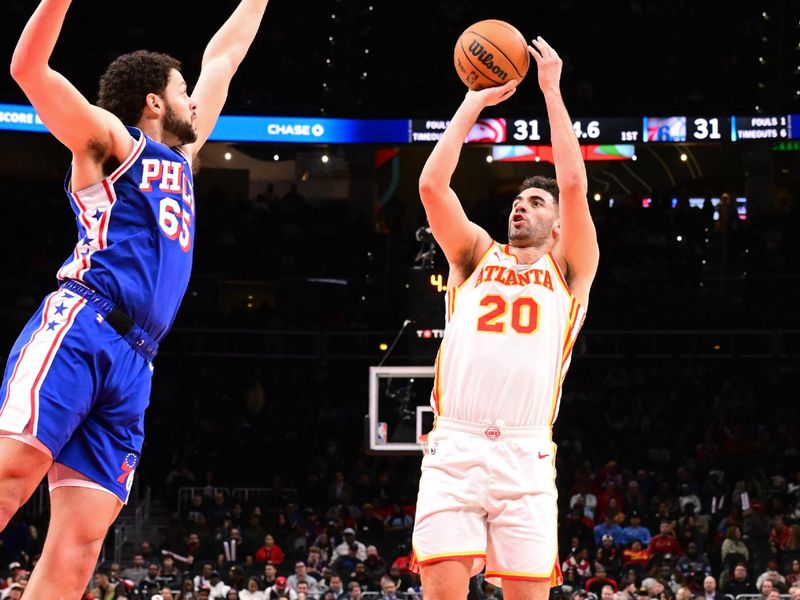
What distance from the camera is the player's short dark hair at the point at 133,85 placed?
15.3 feet

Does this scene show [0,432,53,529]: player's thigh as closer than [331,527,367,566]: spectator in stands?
Yes

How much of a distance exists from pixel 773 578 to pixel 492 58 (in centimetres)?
1166

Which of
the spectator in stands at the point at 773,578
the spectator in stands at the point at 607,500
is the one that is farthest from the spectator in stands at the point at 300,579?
the spectator in stands at the point at 773,578

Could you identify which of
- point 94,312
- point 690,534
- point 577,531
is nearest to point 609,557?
point 577,531

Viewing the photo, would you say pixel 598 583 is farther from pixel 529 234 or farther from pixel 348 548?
pixel 529 234

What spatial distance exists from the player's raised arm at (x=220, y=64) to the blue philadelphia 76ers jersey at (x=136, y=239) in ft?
1.71

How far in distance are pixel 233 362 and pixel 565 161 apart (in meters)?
18.7

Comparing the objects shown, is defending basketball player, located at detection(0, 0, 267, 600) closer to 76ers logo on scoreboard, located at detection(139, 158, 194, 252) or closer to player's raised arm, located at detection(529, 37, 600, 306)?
76ers logo on scoreboard, located at detection(139, 158, 194, 252)

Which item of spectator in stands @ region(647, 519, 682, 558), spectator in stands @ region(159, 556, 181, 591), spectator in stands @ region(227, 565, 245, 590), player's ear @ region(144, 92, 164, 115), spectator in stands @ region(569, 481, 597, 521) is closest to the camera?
player's ear @ region(144, 92, 164, 115)

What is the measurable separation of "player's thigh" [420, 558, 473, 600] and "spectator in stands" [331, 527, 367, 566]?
12.2 metres

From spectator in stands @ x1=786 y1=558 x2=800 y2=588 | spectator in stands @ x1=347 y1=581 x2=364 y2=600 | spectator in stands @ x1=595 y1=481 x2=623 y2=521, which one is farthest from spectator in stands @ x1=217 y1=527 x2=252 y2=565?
spectator in stands @ x1=786 y1=558 x2=800 y2=588

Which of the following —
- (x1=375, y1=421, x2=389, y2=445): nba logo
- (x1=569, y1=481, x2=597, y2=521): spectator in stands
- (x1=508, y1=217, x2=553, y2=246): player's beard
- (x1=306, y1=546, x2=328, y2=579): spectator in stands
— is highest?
(x1=508, y1=217, x2=553, y2=246): player's beard

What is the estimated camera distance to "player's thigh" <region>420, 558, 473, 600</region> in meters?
5.56

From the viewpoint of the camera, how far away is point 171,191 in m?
4.57
